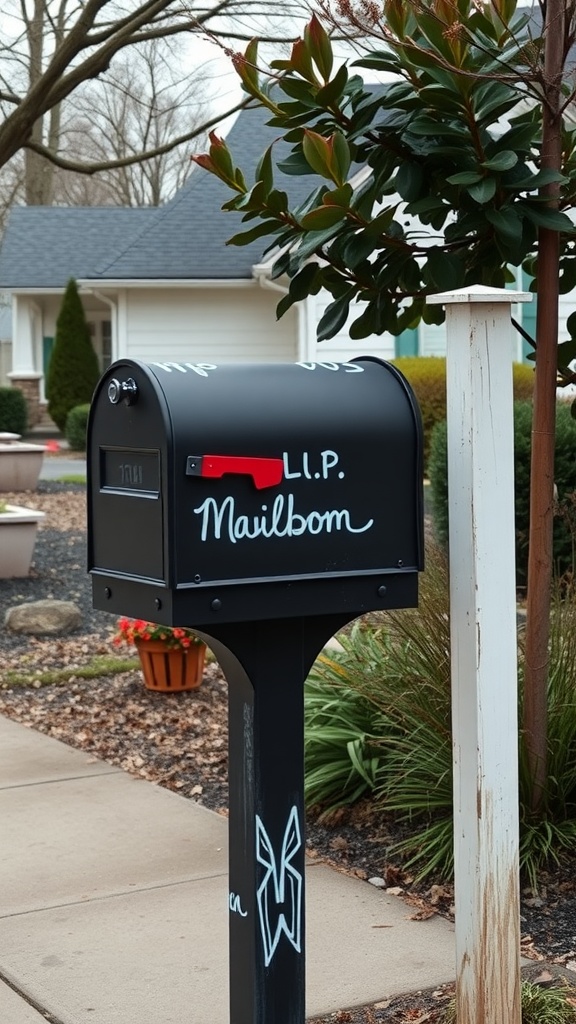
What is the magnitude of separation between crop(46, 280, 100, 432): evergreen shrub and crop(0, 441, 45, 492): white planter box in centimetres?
907

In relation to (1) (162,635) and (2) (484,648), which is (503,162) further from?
(1) (162,635)

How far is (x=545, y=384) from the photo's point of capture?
12.6 ft

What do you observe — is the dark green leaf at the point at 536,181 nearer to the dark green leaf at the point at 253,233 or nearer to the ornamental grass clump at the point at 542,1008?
the dark green leaf at the point at 253,233

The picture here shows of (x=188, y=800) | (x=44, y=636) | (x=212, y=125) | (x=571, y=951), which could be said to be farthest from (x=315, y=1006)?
(x=212, y=125)

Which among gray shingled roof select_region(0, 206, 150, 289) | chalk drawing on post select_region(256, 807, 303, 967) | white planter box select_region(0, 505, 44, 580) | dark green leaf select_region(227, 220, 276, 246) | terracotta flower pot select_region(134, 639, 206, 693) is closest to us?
chalk drawing on post select_region(256, 807, 303, 967)

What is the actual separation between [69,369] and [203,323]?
4639mm

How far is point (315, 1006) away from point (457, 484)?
1.47 meters

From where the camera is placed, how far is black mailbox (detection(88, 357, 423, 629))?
2520 millimetres

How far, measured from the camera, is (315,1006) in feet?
11.1

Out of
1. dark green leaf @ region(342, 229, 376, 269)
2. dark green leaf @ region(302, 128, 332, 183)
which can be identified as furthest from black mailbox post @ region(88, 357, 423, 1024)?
dark green leaf @ region(342, 229, 376, 269)

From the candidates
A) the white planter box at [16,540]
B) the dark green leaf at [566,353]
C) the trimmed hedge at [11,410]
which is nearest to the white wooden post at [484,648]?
the dark green leaf at [566,353]

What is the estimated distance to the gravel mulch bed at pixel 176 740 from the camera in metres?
3.71

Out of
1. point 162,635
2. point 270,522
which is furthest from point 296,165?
point 162,635

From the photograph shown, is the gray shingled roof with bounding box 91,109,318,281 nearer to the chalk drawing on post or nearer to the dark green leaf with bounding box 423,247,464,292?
the dark green leaf with bounding box 423,247,464,292
